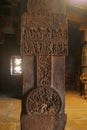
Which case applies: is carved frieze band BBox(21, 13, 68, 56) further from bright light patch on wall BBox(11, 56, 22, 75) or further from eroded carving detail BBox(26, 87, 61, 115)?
bright light patch on wall BBox(11, 56, 22, 75)

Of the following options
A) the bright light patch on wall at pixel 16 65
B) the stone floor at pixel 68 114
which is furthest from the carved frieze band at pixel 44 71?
the bright light patch on wall at pixel 16 65

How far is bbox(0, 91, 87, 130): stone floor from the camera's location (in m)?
5.04

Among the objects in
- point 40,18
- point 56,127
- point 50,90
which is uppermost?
point 40,18

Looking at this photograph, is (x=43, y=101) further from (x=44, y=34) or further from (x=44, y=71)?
(x=44, y=34)

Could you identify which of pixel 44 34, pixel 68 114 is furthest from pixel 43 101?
pixel 68 114

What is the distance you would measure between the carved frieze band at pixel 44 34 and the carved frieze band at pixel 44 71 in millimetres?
74

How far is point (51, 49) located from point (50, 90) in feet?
1.59

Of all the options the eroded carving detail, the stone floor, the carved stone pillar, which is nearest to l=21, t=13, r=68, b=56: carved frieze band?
the carved stone pillar

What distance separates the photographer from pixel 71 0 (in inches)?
229

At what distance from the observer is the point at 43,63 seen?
114 inches

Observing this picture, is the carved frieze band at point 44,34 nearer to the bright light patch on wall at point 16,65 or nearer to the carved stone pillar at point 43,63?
the carved stone pillar at point 43,63

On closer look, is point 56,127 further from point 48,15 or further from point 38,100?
point 48,15

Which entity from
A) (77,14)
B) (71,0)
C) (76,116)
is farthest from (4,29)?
(76,116)

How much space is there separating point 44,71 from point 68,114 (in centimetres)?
356
